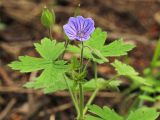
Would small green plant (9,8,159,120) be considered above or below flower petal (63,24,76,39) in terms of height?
below

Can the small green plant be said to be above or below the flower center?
below

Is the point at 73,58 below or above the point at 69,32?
below

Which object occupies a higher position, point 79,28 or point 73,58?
point 79,28

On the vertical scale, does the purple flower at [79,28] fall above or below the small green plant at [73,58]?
above

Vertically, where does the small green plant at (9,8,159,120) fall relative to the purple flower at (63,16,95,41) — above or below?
below

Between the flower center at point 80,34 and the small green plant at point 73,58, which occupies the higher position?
the flower center at point 80,34

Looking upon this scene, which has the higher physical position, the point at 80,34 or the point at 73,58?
the point at 80,34

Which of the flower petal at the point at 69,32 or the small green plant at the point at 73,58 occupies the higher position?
the flower petal at the point at 69,32

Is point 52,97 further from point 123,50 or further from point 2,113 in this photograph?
point 123,50
